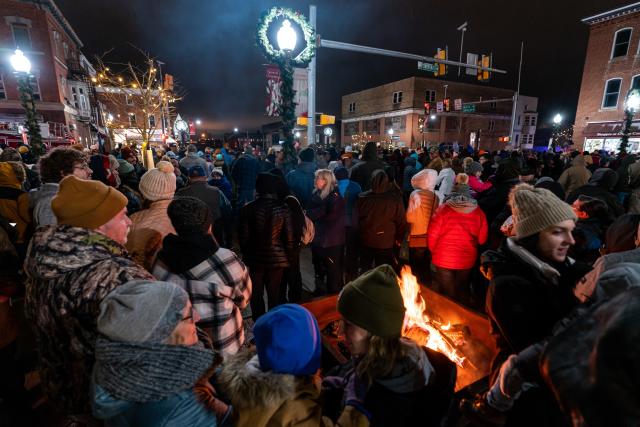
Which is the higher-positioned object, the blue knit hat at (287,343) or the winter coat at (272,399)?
the blue knit hat at (287,343)

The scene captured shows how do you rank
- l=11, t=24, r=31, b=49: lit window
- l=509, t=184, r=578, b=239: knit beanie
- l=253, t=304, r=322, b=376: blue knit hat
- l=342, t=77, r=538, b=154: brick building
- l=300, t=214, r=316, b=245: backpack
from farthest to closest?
l=342, t=77, r=538, b=154: brick building, l=11, t=24, r=31, b=49: lit window, l=300, t=214, r=316, b=245: backpack, l=509, t=184, r=578, b=239: knit beanie, l=253, t=304, r=322, b=376: blue knit hat

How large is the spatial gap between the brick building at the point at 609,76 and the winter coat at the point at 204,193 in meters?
31.8

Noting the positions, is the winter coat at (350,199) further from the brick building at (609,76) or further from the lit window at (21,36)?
the lit window at (21,36)

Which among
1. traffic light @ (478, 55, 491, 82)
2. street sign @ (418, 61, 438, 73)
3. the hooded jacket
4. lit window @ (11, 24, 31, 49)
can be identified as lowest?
the hooded jacket

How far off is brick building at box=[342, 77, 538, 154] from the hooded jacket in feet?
134

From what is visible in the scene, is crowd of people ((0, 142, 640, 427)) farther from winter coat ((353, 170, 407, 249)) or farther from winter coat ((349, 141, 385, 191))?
winter coat ((349, 141, 385, 191))

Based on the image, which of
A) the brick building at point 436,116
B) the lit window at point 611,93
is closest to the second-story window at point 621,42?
the lit window at point 611,93

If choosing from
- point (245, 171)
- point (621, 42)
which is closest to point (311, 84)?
point (245, 171)

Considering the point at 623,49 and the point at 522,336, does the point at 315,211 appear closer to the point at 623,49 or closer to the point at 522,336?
the point at 522,336

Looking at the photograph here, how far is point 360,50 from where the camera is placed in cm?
1112

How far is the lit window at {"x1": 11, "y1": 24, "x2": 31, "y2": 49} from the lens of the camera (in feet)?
92.7

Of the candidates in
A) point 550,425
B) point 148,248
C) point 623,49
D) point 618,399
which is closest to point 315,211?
point 148,248

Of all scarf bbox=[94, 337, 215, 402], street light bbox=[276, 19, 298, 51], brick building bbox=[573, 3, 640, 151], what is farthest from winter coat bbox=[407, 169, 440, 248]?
brick building bbox=[573, 3, 640, 151]

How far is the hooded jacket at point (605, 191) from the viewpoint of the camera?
15.1 ft
